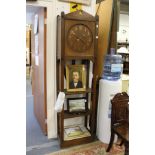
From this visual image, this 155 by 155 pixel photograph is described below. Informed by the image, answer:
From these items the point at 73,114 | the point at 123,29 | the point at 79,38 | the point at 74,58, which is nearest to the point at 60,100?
the point at 73,114

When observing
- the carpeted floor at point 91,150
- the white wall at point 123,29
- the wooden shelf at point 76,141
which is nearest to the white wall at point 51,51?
the wooden shelf at point 76,141

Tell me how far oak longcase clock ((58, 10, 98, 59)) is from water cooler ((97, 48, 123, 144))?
1.25ft

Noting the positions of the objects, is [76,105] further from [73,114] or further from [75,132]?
[75,132]

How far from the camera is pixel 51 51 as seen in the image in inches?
108

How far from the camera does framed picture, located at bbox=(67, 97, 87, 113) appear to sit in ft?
9.05

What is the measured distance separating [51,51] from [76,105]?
85cm

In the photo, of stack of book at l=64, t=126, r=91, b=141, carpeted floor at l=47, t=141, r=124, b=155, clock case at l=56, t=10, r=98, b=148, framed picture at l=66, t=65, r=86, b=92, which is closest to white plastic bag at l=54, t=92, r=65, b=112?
clock case at l=56, t=10, r=98, b=148

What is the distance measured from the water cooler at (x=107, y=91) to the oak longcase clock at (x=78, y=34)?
0.38 m
